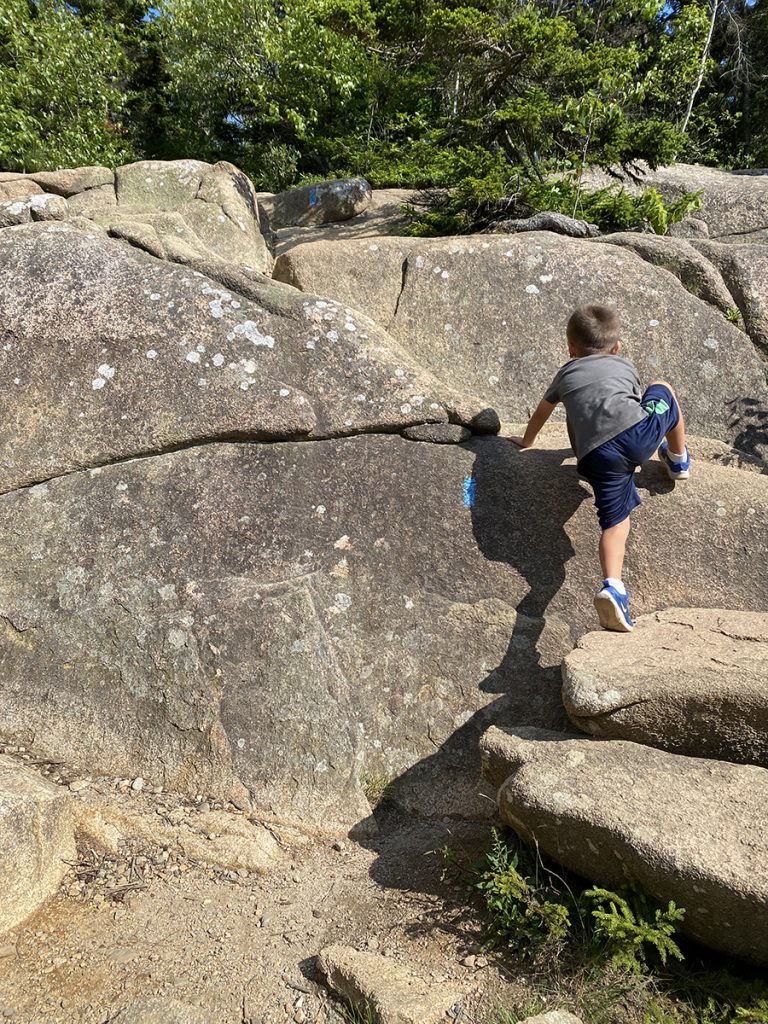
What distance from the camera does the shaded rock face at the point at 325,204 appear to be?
395 inches

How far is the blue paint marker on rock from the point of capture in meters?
4.57

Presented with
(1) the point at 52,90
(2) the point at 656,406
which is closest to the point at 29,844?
(2) the point at 656,406

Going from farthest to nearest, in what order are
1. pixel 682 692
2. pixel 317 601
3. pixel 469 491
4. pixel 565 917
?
pixel 469 491 → pixel 317 601 → pixel 682 692 → pixel 565 917

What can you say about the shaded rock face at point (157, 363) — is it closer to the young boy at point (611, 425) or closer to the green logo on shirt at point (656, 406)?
the young boy at point (611, 425)

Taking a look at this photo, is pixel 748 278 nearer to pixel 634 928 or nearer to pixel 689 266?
pixel 689 266

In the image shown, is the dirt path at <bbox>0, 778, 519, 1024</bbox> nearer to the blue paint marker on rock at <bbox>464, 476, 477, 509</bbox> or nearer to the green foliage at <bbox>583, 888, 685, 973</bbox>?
the green foliage at <bbox>583, 888, 685, 973</bbox>

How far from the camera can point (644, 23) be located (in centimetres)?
1952

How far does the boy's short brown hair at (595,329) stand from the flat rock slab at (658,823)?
8.13 ft

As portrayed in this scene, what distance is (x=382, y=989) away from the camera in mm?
2645

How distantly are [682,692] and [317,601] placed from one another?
6.61 ft

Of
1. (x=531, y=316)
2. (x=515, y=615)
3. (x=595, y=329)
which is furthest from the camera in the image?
(x=531, y=316)

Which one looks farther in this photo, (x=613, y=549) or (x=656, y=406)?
(x=656, y=406)

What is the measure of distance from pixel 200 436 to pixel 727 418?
13.4 feet

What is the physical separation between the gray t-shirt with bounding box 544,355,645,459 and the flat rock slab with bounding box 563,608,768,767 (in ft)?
4.12
